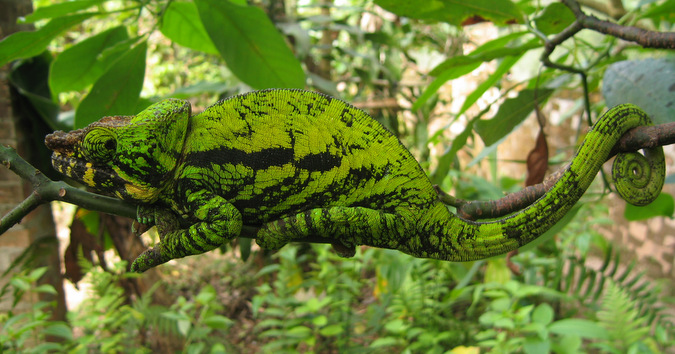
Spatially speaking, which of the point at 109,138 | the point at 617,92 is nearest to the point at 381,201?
the point at 109,138

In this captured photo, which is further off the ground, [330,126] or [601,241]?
[330,126]

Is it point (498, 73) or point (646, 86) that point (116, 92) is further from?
point (646, 86)

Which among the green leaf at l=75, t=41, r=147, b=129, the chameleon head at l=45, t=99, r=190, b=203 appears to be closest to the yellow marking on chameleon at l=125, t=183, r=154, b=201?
the chameleon head at l=45, t=99, r=190, b=203

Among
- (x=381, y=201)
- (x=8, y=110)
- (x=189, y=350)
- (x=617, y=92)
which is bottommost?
(x=189, y=350)

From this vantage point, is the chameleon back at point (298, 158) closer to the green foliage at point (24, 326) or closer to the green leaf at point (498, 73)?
the green leaf at point (498, 73)

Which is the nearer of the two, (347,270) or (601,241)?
(347,270)

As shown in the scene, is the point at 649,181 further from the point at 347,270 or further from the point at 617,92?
the point at 347,270

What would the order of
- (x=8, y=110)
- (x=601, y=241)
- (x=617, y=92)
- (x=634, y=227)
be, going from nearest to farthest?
(x=617, y=92), (x=8, y=110), (x=601, y=241), (x=634, y=227)

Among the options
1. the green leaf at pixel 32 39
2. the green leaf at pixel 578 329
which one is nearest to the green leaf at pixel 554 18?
the green leaf at pixel 578 329
